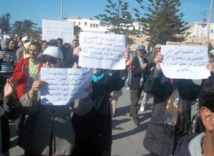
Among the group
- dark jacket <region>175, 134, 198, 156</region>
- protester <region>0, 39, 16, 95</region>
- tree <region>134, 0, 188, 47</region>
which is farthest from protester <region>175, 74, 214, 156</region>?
tree <region>134, 0, 188, 47</region>

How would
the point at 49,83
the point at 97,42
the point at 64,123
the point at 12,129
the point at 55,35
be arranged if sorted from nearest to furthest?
the point at 49,83 < the point at 64,123 < the point at 97,42 < the point at 12,129 < the point at 55,35

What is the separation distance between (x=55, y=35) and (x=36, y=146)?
25.7ft

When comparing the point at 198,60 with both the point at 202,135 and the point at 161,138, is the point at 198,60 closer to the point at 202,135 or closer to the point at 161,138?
the point at 161,138

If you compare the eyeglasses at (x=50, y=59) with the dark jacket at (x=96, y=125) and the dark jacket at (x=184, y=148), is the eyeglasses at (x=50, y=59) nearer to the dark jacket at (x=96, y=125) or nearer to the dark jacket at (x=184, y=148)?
the dark jacket at (x=96, y=125)

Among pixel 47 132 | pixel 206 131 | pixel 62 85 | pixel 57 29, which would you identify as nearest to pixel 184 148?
pixel 206 131

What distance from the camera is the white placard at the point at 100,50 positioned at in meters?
3.48

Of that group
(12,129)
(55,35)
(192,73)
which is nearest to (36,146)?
(192,73)

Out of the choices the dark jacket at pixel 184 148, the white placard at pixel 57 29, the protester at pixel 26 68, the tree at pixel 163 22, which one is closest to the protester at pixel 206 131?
the dark jacket at pixel 184 148

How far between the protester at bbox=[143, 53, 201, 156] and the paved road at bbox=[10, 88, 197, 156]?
1.74 m

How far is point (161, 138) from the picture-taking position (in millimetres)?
3600

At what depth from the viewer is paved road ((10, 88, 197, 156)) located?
5.35 metres

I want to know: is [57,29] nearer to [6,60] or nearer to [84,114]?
[6,60]

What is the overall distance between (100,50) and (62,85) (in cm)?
75

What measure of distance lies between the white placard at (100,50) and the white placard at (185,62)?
20.1 inches
